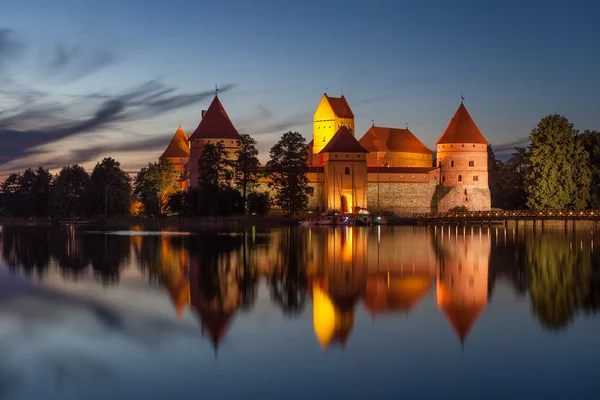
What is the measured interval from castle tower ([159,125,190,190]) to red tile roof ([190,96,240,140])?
730cm

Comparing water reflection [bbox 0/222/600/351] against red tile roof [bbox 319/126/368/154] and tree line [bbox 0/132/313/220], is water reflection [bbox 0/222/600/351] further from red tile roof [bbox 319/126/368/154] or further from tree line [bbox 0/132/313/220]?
red tile roof [bbox 319/126/368/154]

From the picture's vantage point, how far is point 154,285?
15.1 m

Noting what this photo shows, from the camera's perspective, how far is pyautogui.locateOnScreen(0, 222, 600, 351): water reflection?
38.8 ft

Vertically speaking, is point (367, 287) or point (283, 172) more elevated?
point (283, 172)

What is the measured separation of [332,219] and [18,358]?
34.6m

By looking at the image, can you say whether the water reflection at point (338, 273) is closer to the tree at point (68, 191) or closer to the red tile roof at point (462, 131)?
the red tile roof at point (462, 131)

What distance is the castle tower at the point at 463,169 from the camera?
49.2m

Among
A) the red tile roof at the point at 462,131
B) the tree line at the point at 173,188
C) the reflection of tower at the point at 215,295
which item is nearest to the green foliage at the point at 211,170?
the tree line at the point at 173,188

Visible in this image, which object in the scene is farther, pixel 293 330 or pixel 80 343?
pixel 293 330

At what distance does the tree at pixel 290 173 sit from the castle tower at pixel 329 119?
11742 mm

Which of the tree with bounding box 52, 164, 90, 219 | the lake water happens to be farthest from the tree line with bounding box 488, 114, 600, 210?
the tree with bounding box 52, 164, 90, 219

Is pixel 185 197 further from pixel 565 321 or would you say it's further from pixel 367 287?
pixel 565 321

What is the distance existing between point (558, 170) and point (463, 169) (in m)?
10.4

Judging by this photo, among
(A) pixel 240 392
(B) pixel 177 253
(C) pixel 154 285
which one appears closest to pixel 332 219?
(B) pixel 177 253
